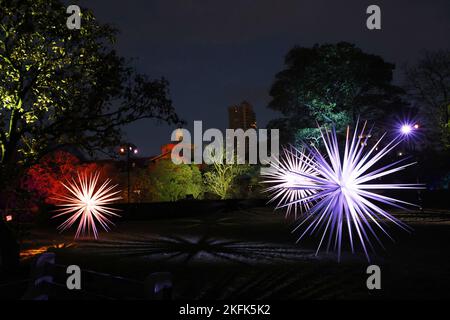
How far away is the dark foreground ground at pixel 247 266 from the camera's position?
1029 centimetres

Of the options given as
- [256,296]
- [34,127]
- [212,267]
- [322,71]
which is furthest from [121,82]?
[322,71]

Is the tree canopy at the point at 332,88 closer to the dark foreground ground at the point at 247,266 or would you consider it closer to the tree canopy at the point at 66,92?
the dark foreground ground at the point at 247,266

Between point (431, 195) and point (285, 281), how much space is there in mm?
35910

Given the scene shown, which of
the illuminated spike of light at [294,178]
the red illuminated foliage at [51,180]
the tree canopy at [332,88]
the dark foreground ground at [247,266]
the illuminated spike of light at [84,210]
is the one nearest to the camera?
the dark foreground ground at [247,266]

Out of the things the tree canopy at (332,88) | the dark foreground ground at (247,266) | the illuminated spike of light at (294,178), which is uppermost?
the tree canopy at (332,88)

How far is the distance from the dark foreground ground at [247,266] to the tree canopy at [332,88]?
21239 millimetres

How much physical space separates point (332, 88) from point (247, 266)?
107ft

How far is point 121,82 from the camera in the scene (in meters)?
13.1

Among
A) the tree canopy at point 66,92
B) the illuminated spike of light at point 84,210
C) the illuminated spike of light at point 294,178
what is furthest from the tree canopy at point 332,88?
the tree canopy at point 66,92

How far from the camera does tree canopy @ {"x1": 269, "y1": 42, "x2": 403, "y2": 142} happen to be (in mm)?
42594

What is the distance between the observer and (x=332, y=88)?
141 feet

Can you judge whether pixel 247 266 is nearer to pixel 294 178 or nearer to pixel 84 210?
pixel 294 178

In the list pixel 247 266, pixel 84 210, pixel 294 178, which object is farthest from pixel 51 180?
pixel 247 266
